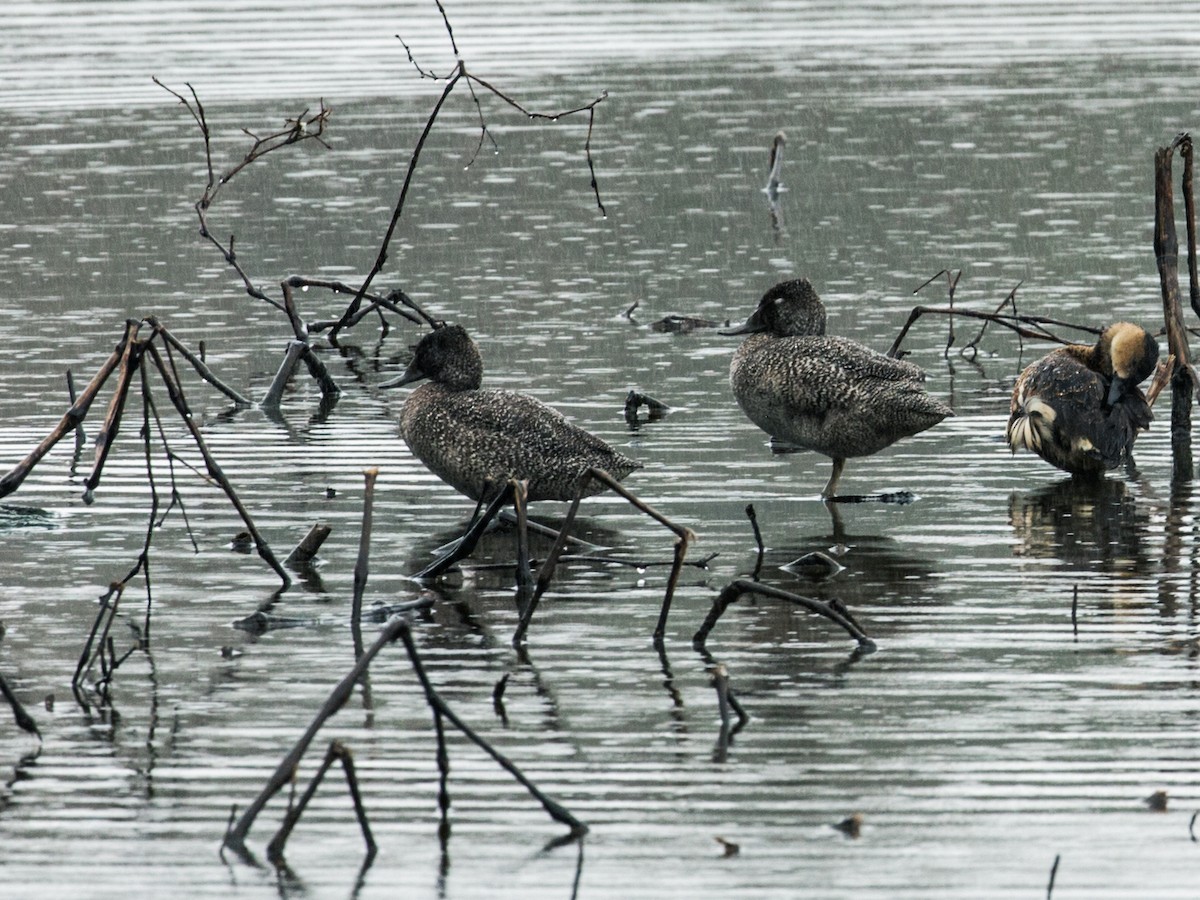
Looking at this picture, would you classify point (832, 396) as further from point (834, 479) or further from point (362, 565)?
point (362, 565)

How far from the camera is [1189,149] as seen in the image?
37.9ft

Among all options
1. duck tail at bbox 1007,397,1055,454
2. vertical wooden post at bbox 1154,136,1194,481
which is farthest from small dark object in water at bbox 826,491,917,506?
vertical wooden post at bbox 1154,136,1194,481

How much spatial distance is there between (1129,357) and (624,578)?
3.39m

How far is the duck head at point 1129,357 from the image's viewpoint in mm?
11055

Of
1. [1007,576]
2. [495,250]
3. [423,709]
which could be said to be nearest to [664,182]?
[495,250]

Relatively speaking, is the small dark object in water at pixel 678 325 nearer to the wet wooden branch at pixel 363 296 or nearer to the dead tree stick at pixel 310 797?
the wet wooden branch at pixel 363 296

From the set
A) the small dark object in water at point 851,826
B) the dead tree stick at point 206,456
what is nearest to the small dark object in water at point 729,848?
the small dark object in water at point 851,826

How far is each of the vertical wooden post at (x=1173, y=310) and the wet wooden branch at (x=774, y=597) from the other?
4194mm

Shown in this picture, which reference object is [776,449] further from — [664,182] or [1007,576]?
[664,182]

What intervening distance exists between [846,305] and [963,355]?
6.38 ft

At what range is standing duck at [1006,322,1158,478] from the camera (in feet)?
36.1

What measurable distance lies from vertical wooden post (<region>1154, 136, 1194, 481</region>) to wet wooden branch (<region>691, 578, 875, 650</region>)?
4194 mm

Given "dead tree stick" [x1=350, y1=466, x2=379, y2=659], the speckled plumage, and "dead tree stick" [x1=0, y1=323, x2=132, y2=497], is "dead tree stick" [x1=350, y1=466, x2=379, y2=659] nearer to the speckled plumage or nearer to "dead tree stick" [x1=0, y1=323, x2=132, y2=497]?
"dead tree stick" [x1=0, y1=323, x2=132, y2=497]

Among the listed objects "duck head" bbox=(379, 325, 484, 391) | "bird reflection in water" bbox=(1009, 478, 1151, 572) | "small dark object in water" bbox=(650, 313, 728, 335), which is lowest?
"bird reflection in water" bbox=(1009, 478, 1151, 572)
